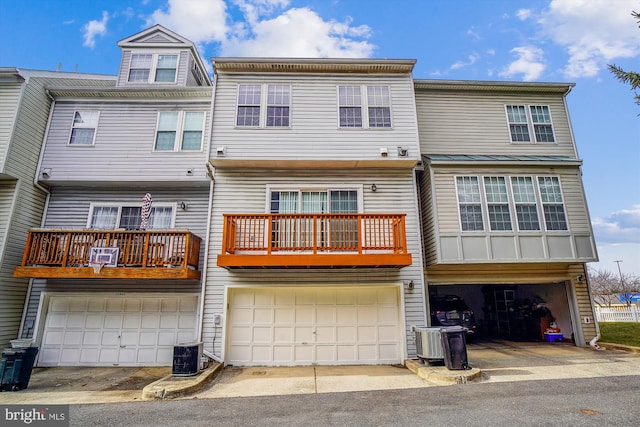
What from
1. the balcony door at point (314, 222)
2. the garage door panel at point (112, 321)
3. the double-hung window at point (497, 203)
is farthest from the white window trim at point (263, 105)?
the garage door panel at point (112, 321)

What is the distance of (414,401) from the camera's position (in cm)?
527

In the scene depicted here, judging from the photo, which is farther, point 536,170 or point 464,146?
point 464,146

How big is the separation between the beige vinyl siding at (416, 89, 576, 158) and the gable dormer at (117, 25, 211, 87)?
8609 millimetres

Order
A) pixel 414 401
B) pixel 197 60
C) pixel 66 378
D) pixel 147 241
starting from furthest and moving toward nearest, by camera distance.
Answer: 1. pixel 197 60
2. pixel 147 241
3. pixel 66 378
4. pixel 414 401

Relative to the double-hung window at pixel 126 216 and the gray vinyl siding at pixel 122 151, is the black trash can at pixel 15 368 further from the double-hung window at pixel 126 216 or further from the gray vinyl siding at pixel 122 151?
the gray vinyl siding at pixel 122 151

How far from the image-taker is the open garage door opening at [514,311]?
1038cm

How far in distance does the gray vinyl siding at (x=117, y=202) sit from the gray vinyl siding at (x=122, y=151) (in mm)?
515

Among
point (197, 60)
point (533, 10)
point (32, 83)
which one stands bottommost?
point (32, 83)

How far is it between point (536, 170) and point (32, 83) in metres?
15.8

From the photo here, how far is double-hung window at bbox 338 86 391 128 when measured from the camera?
9.56 meters

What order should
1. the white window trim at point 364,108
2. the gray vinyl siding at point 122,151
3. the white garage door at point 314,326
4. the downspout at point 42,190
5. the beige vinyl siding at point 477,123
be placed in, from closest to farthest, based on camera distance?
the white garage door at point 314,326
the downspout at point 42,190
the gray vinyl siding at point 122,151
the white window trim at point 364,108
the beige vinyl siding at point 477,123

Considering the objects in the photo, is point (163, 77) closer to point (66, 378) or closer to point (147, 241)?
point (147, 241)

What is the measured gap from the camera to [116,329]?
8789 mm

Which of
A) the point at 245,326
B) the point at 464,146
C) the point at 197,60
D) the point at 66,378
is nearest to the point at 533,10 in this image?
the point at 464,146
